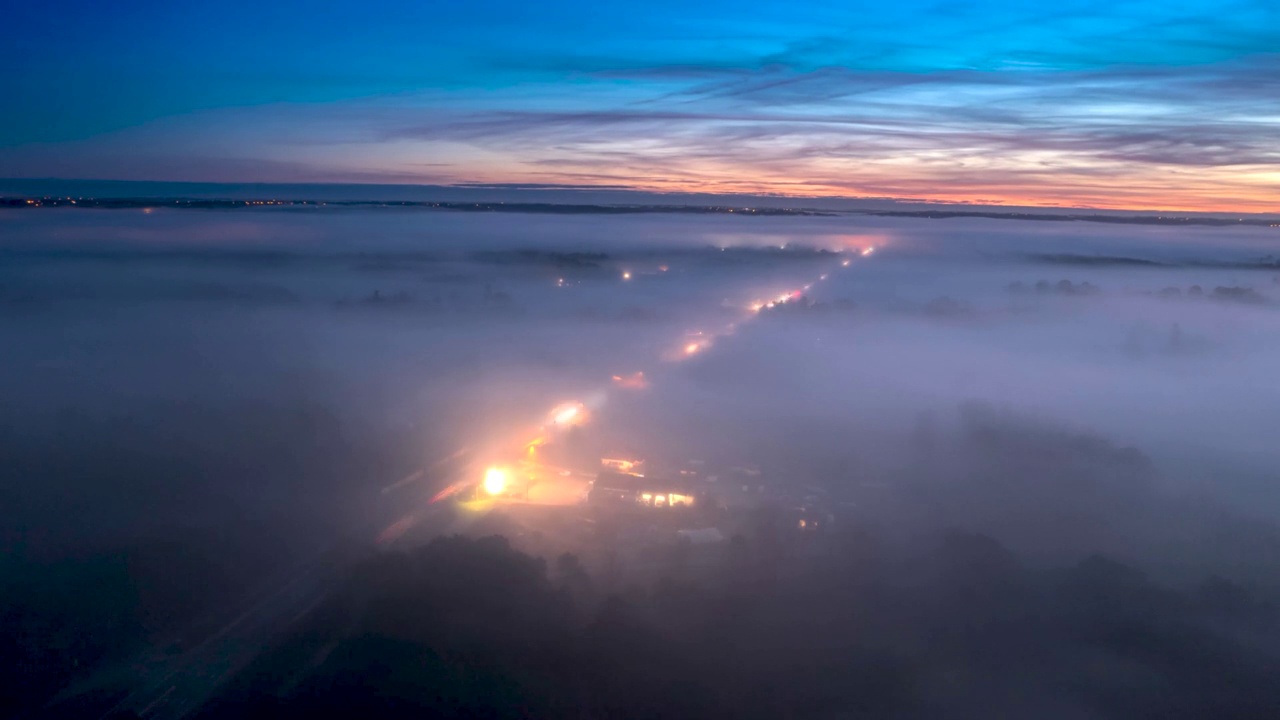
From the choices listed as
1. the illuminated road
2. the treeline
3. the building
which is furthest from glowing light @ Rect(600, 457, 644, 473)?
the treeline

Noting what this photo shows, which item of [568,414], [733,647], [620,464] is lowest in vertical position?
[733,647]

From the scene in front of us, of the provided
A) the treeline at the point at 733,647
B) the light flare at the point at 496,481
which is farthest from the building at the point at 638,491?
the light flare at the point at 496,481

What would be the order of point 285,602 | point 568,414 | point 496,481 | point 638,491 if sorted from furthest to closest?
point 568,414
point 496,481
point 638,491
point 285,602

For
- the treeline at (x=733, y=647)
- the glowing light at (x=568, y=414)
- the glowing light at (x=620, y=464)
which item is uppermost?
the glowing light at (x=620, y=464)

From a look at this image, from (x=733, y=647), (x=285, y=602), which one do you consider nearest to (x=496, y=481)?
(x=285, y=602)

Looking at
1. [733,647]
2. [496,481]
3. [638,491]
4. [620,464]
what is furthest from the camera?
[620,464]

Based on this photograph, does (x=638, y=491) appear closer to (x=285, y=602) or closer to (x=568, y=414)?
(x=285, y=602)

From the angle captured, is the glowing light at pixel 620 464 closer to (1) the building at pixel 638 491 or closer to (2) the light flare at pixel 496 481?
(1) the building at pixel 638 491

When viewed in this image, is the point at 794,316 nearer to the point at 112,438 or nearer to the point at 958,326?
the point at 958,326

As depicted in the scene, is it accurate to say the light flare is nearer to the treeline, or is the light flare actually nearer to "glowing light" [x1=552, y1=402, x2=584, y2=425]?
the treeline
